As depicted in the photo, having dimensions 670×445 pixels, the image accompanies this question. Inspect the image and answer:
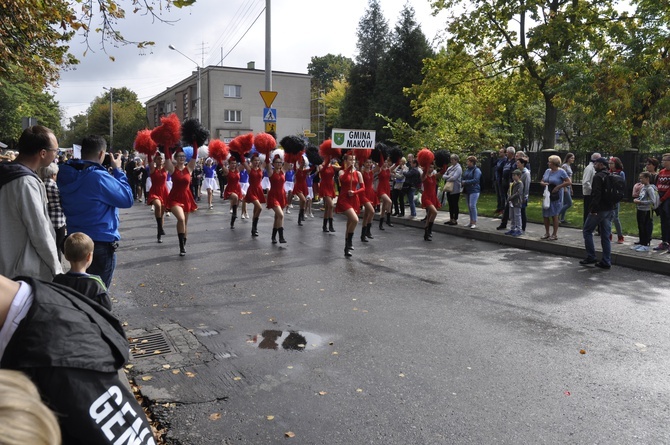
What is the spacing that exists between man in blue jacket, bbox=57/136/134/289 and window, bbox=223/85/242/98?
50021 millimetres

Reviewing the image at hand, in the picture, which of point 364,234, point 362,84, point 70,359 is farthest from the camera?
point 362,84

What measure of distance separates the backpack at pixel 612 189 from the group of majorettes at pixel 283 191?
3800 millimetres

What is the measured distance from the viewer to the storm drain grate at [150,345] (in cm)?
530

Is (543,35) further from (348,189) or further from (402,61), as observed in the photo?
(402,61)

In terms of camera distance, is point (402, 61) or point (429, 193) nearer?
point (429, 193)

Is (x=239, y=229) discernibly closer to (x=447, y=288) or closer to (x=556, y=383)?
(x=447, y=288)

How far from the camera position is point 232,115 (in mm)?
53656

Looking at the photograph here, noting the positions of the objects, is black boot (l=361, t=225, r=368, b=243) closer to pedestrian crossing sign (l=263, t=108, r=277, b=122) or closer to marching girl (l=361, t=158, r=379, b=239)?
marching girl (l=361, t=158, r=379, b=239)

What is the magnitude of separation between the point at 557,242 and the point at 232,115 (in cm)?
4529

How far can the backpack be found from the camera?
9.86 m

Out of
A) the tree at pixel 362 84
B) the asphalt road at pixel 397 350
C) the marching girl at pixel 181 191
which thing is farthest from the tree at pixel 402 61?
the asphalt road at pixel 397 350

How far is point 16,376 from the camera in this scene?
1.28 metres

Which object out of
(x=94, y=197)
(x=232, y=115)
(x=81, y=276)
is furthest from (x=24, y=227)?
(x=232, y=115)

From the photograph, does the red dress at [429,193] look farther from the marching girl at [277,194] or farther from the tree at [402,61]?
the tree at [402,61]
